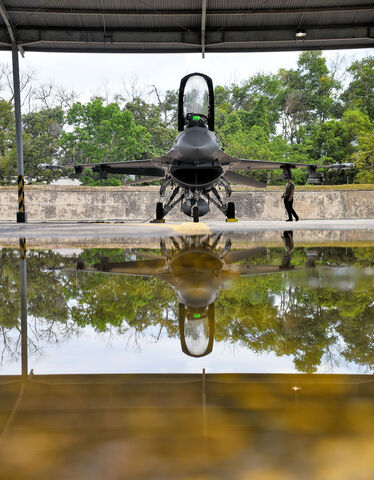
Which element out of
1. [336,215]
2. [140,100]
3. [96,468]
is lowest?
[96,468]

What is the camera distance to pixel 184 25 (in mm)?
13938

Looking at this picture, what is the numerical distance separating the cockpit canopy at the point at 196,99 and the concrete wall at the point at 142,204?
14.5 metres

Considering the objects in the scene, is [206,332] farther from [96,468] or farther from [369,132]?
[369,132]

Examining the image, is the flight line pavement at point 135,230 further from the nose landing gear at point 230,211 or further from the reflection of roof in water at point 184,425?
the reflection of roof in water at point 184,425

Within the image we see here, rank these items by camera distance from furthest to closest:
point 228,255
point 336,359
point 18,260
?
1. point 228,255
2. point 18,260
3. point 336,359

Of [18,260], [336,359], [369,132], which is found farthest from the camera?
[369,132]

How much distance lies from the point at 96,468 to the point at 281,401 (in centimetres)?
50

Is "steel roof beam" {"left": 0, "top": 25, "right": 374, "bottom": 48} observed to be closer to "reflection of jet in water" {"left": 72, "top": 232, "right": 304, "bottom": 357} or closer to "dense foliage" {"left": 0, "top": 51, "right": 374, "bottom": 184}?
"reflection of jet in water" {"left": 72, "top": 232, "right": 304, "bottom": 357}

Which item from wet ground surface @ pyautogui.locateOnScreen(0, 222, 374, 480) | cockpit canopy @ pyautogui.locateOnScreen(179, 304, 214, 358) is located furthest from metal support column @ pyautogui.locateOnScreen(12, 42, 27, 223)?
cockpit canopy @ pyautogui.locateOnScreen(179, 304, 214, 358)

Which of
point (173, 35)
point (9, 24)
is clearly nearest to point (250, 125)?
point (173, 35)

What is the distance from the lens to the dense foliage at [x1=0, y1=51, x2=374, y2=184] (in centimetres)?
3064

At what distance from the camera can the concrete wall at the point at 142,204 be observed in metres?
25.1

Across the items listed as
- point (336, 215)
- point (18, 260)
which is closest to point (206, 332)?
point (18, 260)

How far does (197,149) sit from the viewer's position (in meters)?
9.24
